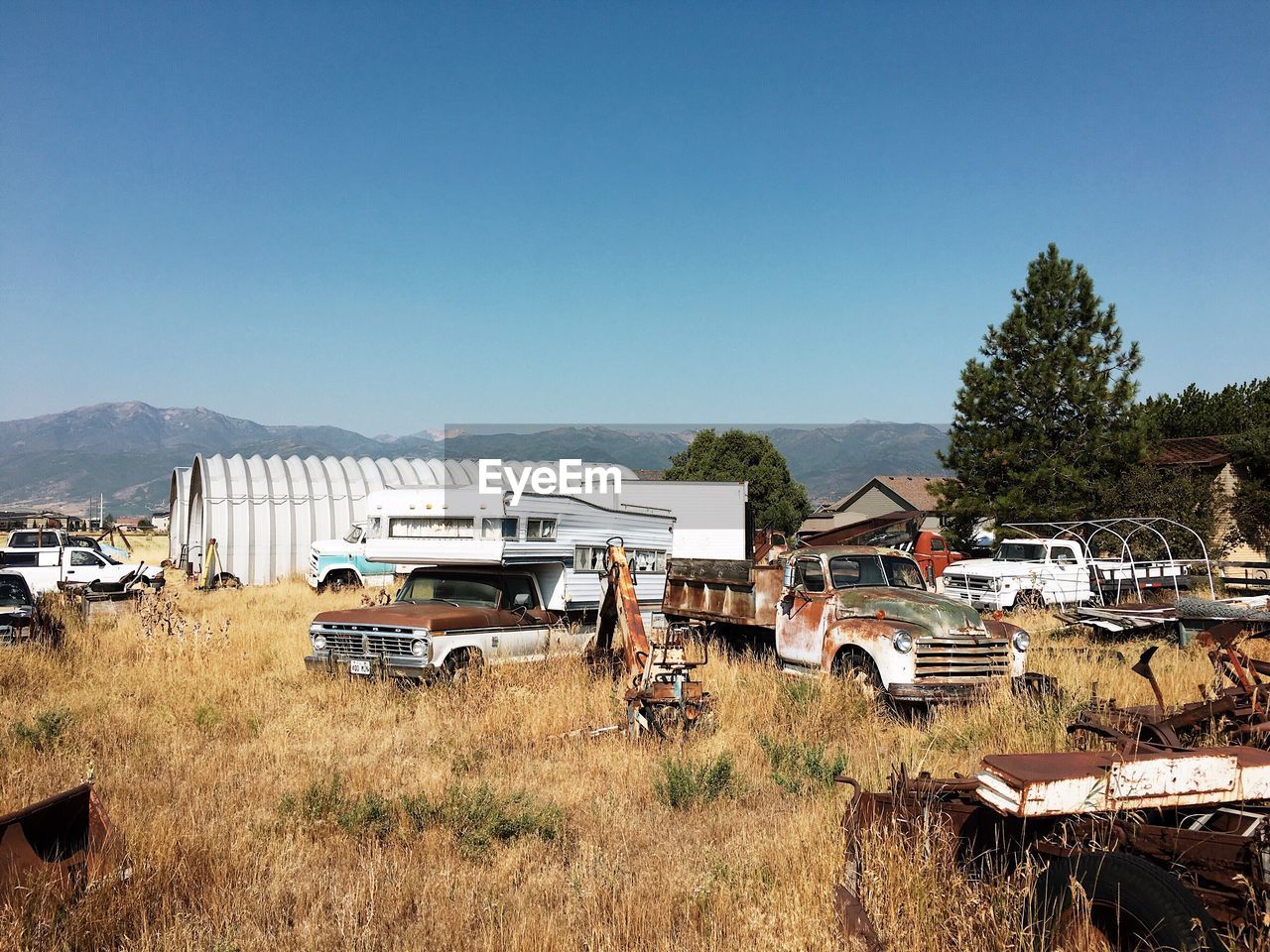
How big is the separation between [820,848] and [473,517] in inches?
312

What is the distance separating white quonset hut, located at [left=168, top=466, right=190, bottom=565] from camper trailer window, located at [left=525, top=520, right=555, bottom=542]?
25245mm

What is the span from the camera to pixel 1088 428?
A: 93.5 feet

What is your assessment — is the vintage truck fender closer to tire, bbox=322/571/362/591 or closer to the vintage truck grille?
the vintage truck grille

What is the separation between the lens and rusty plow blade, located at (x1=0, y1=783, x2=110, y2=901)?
14.8 ft

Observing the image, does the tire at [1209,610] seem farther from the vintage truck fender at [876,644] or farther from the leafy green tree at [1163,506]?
the leafy green tree at [1163,506]

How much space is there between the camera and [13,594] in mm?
12914

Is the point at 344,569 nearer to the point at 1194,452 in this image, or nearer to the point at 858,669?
the point at 858,669

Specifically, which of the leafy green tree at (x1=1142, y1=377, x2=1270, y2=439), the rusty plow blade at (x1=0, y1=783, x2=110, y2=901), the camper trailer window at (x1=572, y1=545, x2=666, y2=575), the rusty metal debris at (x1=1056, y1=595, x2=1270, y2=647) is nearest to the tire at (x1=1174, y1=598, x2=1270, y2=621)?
the rusty metal debris at (x1=1056, y1=595, x2=1270, y2=647)

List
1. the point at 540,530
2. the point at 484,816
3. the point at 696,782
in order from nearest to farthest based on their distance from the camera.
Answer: the point at 484,816
the point at 696,782
the point at 540,530

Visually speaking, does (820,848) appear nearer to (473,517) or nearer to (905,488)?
(473,517)

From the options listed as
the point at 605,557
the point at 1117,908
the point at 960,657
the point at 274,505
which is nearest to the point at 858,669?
the point at 960,657

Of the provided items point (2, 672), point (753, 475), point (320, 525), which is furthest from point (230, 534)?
point (753, 475)

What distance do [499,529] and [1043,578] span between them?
42.3ft

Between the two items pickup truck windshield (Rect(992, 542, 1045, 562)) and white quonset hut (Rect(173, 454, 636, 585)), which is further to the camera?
white quonset hut (Rect(173, 454, 636, 585))
